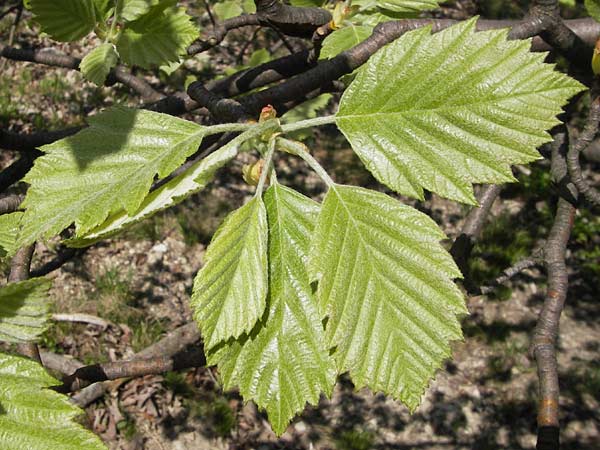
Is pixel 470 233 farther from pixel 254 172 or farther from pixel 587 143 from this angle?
pixel 254 172

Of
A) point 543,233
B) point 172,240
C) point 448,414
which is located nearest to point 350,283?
point 448,414

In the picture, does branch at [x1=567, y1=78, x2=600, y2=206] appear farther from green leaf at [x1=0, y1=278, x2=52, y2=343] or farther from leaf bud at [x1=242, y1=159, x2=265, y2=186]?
green leaf at [x1=0, y1=278, x2=52, y2=343]

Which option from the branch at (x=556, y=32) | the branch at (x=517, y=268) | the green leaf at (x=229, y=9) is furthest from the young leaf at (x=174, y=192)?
the green leaf at (x=229, y=9)

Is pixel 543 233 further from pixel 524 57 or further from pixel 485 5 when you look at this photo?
pixel 524 57

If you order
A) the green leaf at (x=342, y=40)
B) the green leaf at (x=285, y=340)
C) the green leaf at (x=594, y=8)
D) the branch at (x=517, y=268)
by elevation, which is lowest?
the branch at (x=517, y=268)

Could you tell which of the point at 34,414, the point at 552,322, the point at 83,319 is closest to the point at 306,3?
the point at 552,322

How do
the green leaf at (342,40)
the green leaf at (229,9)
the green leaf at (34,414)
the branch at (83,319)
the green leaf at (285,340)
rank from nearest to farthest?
the green leaf at (34,414) < the green leaf at (285,340) < the green leaf at (342,40) < the green leaf at (229,9) < the branch at (83,319)

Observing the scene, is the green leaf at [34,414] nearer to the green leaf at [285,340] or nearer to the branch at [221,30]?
the green leaf at [285,340]
